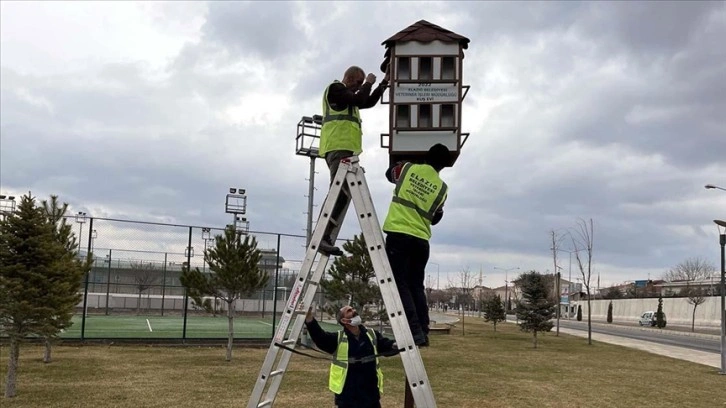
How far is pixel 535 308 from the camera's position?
28938mm

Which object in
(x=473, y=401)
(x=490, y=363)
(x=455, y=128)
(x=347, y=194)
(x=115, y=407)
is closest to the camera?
(x=347, y=194)

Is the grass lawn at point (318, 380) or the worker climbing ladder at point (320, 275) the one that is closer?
the worker climbing ladder at point (320, 275)

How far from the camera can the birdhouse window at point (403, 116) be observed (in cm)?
570

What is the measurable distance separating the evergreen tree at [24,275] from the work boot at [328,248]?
29.9 feet

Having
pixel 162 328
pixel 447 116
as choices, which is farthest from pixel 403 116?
pixel 162 328

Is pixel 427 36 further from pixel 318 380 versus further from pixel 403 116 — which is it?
pixel 318 380

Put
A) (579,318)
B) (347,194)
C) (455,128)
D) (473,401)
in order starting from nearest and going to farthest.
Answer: (347,194), (455,128), (473,401), (579,318)

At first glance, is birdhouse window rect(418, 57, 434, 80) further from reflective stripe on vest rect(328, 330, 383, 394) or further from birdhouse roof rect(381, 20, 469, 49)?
reflective stripe on vest rect(328, 330, 383, 394)

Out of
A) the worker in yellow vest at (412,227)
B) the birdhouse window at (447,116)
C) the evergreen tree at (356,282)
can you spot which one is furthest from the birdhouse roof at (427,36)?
the evergreen tree at (356,282)

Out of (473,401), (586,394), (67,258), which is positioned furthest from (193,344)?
(586,394)

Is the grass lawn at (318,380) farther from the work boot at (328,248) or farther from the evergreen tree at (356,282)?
the work boot at (328,248)

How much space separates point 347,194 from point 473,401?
987 cm

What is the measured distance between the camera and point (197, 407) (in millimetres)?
11414

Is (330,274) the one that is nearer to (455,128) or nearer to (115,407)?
(115,407)
